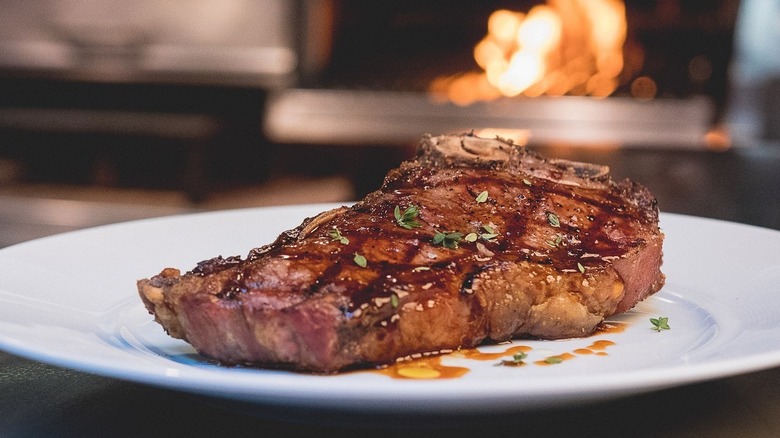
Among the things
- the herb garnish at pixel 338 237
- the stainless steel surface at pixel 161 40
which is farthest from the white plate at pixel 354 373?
the stainless steel surface at pixel 161 40

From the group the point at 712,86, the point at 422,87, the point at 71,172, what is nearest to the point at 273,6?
the point at 422,87

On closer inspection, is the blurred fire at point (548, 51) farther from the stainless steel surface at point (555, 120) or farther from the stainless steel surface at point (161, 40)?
the stainless steel surface at point (161, 40)

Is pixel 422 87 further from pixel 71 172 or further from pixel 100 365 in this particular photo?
pixel 100 365

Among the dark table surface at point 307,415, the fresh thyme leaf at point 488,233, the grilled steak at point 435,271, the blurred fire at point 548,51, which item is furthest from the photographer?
the blurred fire at point 548,51

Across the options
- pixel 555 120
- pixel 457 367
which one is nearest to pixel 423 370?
pixel 457 367

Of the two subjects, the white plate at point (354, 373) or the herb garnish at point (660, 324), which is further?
the herb garnish at point (660, 324)

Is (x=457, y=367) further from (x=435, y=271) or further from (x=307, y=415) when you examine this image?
(x=307, y=415)
